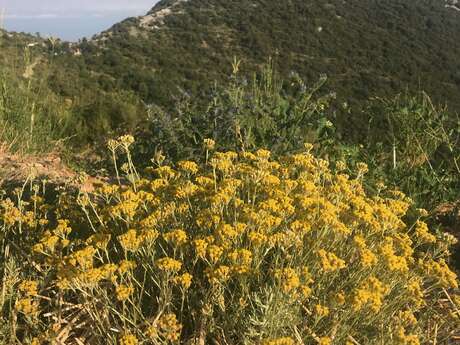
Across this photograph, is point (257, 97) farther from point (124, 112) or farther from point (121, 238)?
point (124, 112)

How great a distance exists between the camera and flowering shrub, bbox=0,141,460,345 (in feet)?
7.20

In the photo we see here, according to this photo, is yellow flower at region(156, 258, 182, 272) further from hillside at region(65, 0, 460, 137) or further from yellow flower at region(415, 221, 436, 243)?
hillside at region(65, 0, 460, 137)

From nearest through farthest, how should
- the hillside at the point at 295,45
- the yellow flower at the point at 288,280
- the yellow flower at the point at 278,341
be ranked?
the yellow flower at the point at 278,341 → the yellow flower at the point at 288,280 → the hillside at the point at 295,45

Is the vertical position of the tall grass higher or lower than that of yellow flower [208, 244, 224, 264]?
lower

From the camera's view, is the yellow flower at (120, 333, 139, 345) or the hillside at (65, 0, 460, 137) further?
the hillside at (65, 0, 460, 137)

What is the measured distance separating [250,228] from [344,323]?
0.59 meters

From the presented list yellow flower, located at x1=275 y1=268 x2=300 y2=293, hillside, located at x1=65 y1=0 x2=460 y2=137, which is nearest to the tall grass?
yellow flower, located at x1=275 y1=268 x2=300 y2=293

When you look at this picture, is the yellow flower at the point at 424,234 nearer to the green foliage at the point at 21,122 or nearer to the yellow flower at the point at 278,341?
the yellow flower at the point at 278,341

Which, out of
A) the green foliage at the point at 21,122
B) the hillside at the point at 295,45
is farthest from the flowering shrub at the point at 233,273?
the hillside at the point at 295,45

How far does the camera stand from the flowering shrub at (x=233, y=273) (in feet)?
7.20

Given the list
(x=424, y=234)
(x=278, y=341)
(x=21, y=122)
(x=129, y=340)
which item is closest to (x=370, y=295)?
(x=278, y=341)

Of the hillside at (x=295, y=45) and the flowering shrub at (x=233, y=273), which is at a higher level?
the flowering shrub at (x=233, y=273)

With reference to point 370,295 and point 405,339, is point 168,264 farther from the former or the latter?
point 405,339

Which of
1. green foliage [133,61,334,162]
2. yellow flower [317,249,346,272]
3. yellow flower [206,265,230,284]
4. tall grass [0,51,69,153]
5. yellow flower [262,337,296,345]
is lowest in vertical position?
tall grass [0,51,69,153]
